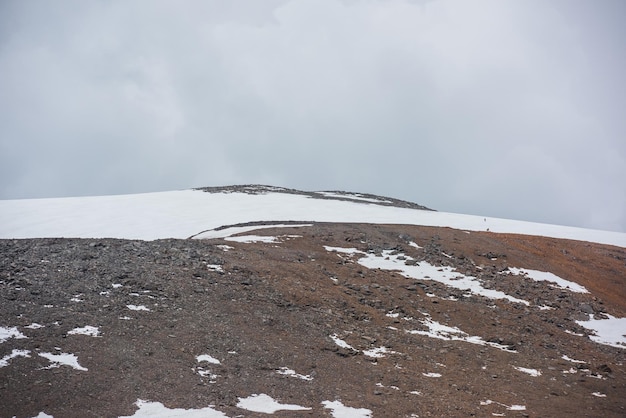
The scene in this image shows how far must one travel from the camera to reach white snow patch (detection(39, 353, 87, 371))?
55.1ft

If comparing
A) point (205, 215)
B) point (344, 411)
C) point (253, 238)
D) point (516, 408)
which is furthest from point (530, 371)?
point (205, 215)

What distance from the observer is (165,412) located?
15.3 metres

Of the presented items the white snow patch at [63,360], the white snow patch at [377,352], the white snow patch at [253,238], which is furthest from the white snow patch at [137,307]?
the white snow patch at [253,238]

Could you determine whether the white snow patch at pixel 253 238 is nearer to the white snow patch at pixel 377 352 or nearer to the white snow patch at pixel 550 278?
the white snow patch at pixel 377 352

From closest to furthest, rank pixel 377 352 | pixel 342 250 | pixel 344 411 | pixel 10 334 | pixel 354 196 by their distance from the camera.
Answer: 1. pixel 344 411
2. pixel 10 334
3. pixel 377 352
4. pixel 342 250
5. pixel 354 196

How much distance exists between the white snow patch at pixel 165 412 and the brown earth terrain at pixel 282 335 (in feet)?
0.94

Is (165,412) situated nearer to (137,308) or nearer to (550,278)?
(137,308)

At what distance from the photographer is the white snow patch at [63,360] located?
16.8 meters

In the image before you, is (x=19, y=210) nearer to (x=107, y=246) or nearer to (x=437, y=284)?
(x=107, y=246)

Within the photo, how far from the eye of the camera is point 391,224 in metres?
45.7

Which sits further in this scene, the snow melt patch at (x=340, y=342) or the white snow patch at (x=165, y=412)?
the snow melt patch at (x=340, y=342)

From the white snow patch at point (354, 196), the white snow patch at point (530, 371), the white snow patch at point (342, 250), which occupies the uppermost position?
the white snow patch at point (354, 196)

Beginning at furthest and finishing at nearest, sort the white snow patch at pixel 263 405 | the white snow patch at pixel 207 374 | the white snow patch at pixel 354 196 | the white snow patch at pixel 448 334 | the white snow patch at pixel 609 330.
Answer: the white snow patch at pixel 354 196, the white snow patch at pixel 609 330, the white snow patch at pixel 448 334, the white snow patch at pixel 207 374, the white snow patch at pixel 263 405

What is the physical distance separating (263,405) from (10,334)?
27.4ft
